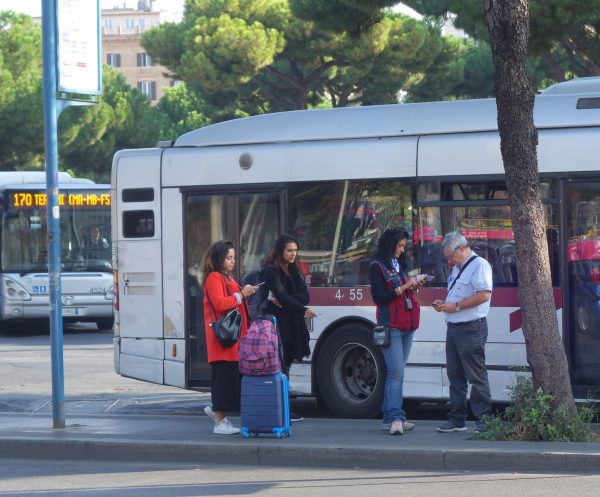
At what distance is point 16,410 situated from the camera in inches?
499

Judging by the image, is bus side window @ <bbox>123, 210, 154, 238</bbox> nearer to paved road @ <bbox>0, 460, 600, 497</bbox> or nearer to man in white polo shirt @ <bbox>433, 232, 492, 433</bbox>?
paved road @ <bbox>0, 460, 600, 497</bbox>

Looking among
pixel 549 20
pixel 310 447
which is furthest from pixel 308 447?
pixel 549 20

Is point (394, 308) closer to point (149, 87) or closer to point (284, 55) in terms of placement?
point (284, 55)

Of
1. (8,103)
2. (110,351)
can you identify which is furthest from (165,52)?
(110,351)

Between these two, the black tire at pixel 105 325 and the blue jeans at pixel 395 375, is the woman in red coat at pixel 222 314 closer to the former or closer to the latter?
the blue jeans at pixel 395 375

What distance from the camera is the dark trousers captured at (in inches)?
379

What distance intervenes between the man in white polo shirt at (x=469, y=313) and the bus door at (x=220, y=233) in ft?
8.33

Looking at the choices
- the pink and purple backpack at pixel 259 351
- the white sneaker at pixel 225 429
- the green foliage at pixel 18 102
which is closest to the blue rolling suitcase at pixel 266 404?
the pink and purple backpack at pixel 259 351

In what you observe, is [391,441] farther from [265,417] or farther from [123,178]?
[123,178]

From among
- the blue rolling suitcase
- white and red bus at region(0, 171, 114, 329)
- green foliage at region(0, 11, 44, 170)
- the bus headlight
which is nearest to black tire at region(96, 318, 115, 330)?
white and red bus at region(0, 171, 114, 329)

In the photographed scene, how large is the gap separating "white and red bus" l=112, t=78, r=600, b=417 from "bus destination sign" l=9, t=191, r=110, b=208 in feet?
33.2

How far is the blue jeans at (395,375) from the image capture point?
978cm

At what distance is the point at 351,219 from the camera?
37.4ft

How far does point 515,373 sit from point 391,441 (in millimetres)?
1650
